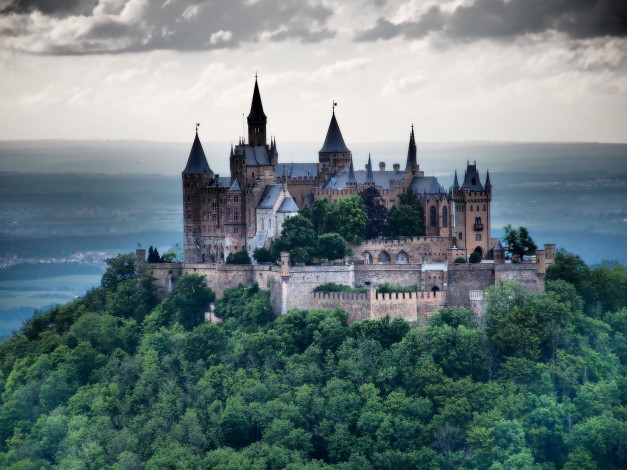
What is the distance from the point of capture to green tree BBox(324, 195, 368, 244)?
77.4 meters

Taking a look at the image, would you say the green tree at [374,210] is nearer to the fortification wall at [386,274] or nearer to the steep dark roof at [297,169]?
the steep dark roof at [297,169]

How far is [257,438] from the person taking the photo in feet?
222

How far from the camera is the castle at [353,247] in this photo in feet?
239

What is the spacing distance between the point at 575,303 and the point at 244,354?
48.9 ft

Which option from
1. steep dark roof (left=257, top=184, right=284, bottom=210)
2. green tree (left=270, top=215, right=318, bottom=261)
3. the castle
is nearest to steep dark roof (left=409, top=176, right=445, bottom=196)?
the castle

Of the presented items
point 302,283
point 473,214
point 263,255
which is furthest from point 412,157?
point 302,283

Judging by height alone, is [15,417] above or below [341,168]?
below

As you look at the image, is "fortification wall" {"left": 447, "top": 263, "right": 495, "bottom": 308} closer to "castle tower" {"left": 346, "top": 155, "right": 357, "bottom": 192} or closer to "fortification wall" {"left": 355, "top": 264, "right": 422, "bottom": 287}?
"fortification wall" {"left": 355, "top": 264, "right": 422, "bottom": 287}

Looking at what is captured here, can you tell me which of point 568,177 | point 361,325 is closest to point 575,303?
point 361,325

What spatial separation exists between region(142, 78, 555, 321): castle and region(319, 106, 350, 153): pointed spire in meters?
0.05

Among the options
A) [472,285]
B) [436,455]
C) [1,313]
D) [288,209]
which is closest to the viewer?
[436,455]

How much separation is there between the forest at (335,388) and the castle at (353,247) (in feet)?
4.03

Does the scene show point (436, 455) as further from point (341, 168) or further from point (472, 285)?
point (341, 168)

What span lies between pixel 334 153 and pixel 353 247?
7.12 meters
